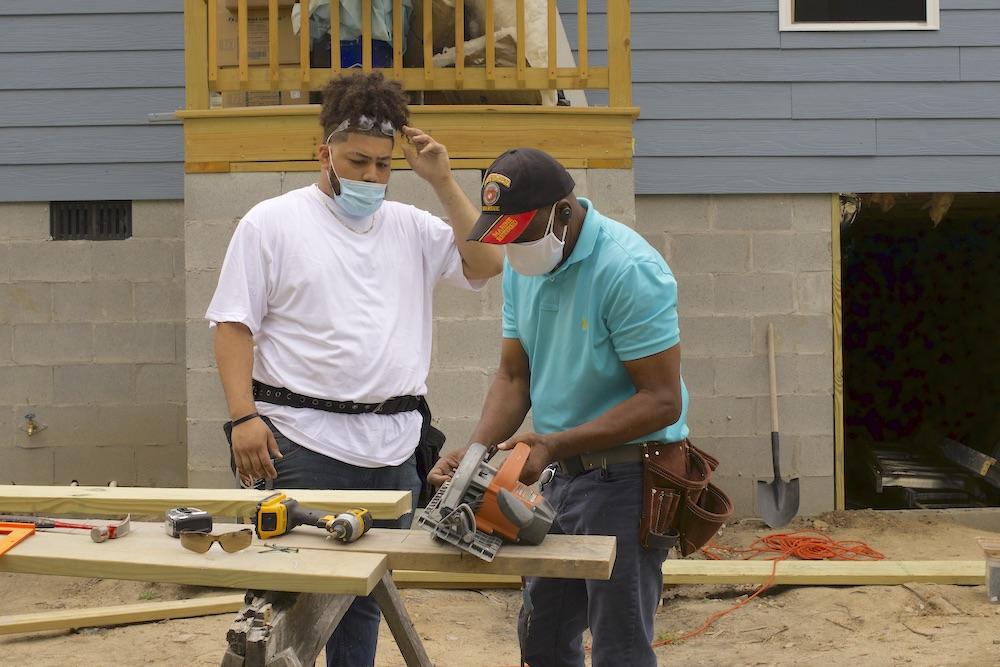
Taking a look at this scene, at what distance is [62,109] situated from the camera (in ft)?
22.3

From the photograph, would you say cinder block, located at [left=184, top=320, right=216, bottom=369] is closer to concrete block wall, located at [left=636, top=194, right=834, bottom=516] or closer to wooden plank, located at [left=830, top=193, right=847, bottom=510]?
concrete block wall, located at [left=636, top=194, right=834, bottom=516]

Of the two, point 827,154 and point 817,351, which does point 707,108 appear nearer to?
point 827,154

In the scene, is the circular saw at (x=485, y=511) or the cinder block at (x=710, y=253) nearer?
the circular saw at (x=485, y=511)

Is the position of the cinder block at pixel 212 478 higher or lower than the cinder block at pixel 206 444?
lower

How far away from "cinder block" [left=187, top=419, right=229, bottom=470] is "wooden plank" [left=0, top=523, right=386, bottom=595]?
3162 millimetres

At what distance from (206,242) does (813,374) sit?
12.2 ft

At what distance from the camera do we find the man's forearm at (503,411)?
2.99 m

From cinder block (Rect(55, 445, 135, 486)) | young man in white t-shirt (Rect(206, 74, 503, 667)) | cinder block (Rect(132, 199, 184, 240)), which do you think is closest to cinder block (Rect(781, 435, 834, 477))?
cinder block (Rect(132, 199, 184, 240))

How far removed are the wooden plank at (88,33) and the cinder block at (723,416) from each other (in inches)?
152

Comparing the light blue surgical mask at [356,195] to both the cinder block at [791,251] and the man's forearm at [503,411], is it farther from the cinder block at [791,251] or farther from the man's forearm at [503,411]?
the cinder block at [791,251]

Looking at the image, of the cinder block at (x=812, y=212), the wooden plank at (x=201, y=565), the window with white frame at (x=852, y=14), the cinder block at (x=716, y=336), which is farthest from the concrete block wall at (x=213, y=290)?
the wooden plank at (x=201, y=565)

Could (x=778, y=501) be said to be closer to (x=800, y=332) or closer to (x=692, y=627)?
(x=800, y=332)

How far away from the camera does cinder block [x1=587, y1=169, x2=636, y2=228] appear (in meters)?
5.63

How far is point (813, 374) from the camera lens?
7000 mm
